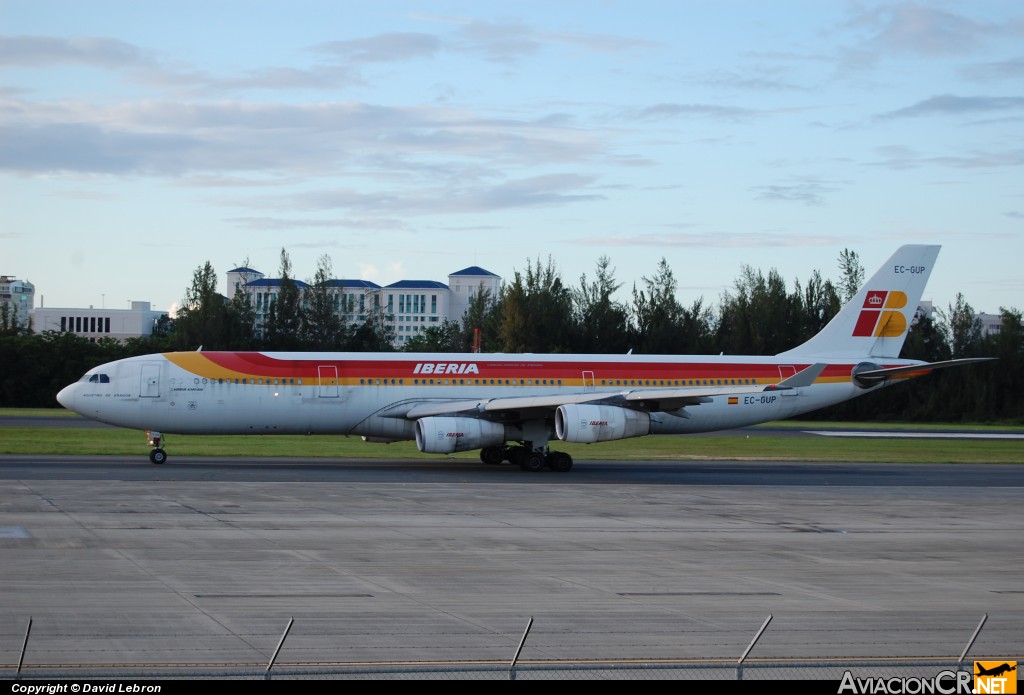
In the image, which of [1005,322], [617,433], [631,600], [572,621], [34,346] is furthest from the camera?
[1005,322]

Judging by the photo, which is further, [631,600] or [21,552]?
[21,552]

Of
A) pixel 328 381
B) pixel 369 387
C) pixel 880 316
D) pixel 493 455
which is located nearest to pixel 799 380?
pixel 880 316

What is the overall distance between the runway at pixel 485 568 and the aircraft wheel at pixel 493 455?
727 cm

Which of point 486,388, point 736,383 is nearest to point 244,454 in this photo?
point 486,388

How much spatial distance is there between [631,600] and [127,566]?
7347 mm

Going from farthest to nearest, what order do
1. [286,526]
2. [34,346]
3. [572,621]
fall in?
[34,346], [286,526], [572,621]

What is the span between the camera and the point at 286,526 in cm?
2162

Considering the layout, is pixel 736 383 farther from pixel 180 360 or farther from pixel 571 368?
pixel 180 360

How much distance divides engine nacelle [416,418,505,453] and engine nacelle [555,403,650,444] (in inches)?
90.6

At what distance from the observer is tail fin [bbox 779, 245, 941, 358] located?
43.0 m

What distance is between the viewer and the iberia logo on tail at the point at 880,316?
4306 centimetres

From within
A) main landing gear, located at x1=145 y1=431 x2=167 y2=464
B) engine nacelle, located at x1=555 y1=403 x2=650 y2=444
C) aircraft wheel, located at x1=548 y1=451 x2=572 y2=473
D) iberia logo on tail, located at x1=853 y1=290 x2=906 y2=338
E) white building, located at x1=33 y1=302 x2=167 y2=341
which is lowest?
aircraft wheel, located at x1=548 y1=451 x2=572 y2=473

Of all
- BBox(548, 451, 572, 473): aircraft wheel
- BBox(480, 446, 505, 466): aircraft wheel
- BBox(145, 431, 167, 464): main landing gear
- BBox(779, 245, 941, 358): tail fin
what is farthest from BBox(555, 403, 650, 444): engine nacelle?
BBox(145, 431, 167, 464): main landing gear

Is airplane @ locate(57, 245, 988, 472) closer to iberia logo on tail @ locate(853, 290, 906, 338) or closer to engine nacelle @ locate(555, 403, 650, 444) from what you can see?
engine nacelle @ locate(555, 403, 650, 444)
